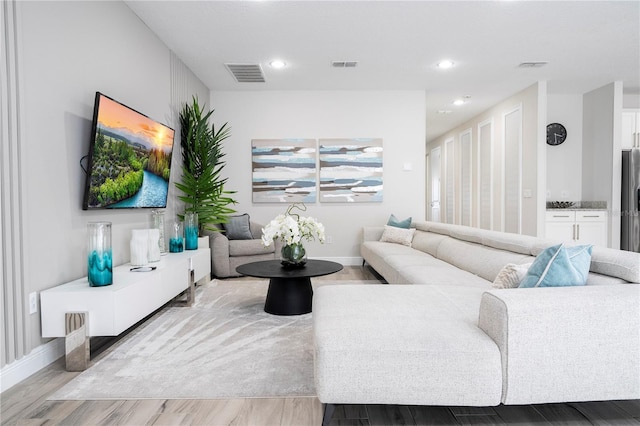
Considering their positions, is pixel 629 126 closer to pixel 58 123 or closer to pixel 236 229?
pixel 236 229

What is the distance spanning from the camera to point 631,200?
545 centimetres

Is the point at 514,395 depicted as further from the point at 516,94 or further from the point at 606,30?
the point at 516,94

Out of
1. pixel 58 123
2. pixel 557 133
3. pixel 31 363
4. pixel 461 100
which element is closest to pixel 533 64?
pixel 461 100

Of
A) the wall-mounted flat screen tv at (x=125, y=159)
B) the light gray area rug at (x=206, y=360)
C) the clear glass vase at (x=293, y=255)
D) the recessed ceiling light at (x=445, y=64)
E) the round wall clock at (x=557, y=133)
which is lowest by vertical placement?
the light gray area rug at (x=206, y=360)

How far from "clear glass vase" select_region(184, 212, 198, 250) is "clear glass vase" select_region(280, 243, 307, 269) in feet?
4.11

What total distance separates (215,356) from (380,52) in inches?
141

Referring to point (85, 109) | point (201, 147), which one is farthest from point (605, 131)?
point (85, 109)

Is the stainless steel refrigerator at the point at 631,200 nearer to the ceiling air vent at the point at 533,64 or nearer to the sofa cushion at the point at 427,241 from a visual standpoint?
the ceiling air vent at the point at 533,64

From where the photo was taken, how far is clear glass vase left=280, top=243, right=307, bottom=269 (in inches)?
132

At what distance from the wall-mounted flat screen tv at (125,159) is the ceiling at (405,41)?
110cm

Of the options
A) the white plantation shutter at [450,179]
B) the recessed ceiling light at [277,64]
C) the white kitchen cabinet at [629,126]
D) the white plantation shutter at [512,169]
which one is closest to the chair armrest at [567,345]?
the recessed ceiling light at [277,64]

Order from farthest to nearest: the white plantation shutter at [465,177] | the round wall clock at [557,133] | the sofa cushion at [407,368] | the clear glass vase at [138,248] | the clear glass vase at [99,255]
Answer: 1. the white plantation shutter at [465,177]
2. the round wall clock at [557,133]
3. the clear glass vase at [138,248]
4. the clear glass vase at [99,255]
5. the sofa cushion at [407,368]

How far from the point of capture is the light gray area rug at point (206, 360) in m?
1.95

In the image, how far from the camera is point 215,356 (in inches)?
94.3
